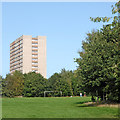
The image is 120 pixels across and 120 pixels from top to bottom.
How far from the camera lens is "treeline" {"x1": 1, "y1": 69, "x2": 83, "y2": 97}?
12031 cm

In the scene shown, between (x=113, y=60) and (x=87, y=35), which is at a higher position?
(x=87, y=35)

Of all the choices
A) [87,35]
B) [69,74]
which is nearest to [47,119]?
[87,35]

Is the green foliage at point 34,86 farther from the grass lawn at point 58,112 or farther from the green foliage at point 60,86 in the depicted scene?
the grass lawn at point 58,112

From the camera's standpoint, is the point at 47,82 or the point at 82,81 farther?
the point at 47,82

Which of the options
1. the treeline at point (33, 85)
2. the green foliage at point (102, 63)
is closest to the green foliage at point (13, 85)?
the treeline at point (33, 85)

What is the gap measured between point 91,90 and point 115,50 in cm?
843

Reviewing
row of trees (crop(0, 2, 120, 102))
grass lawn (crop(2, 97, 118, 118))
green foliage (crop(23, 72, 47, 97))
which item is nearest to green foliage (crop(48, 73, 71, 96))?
green foliage (crop(23, 72, 47, 97))

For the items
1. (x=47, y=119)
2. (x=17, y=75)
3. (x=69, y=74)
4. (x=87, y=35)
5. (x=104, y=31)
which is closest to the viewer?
(x=47, y=119)

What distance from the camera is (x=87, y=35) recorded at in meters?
39.9

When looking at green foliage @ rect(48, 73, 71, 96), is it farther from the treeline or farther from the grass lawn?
the grass lawn

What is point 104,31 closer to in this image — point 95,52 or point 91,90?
point 95,52

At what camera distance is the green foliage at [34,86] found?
119 meters

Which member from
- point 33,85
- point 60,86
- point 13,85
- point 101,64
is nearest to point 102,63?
point 101,64

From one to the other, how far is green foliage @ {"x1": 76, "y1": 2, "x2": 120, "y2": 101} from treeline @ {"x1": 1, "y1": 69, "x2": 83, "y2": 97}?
83653 millimetres
